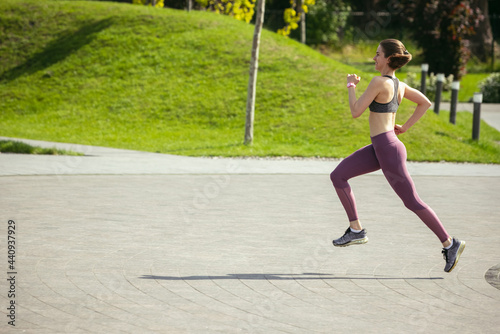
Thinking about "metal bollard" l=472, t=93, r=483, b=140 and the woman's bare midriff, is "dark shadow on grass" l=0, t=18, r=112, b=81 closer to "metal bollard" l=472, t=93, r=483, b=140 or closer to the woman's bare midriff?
"metal bollard" l=472, t=93, r=483, b=140

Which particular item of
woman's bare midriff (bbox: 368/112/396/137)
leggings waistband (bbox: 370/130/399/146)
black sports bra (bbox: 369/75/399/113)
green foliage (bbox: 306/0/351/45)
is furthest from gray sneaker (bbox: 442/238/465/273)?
green foliage (bbox: 306/0/351/45)

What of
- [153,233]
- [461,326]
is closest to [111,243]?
[153,233]

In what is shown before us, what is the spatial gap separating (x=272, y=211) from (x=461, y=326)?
421 centimetres

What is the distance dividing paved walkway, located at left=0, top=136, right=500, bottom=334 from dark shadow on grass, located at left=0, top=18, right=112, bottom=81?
11.6m

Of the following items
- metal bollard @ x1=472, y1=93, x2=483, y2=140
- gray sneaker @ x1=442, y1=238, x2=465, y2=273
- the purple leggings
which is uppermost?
the purple leggings

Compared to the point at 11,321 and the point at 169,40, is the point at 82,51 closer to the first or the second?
the point at 169,40

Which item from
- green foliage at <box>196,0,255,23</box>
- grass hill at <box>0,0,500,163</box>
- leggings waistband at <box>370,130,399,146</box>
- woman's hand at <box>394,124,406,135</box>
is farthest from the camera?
green foliage at <box>196,0,255,23</box>

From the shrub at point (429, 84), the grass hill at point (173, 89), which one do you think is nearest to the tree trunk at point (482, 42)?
the shrub at point (429, 84)

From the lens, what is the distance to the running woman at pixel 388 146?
5.91 m

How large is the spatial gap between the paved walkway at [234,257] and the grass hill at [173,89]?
14.0 feet

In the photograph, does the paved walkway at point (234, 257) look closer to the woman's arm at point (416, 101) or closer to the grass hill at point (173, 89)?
the woman's arm at point (416, 101)

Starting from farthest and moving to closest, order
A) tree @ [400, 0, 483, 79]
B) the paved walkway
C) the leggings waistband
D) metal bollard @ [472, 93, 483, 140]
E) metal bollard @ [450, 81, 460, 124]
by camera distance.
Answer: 1. tree @ [400, 0, 483, 79]
2. metal bollard @ [450, 81, 460, 124]
3. metal bollard @ [472, 93, 483, 140]
4. the leggings waistband
5. the paved walkway

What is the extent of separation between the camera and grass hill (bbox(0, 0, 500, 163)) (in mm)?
15828

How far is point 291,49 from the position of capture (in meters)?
21.3
